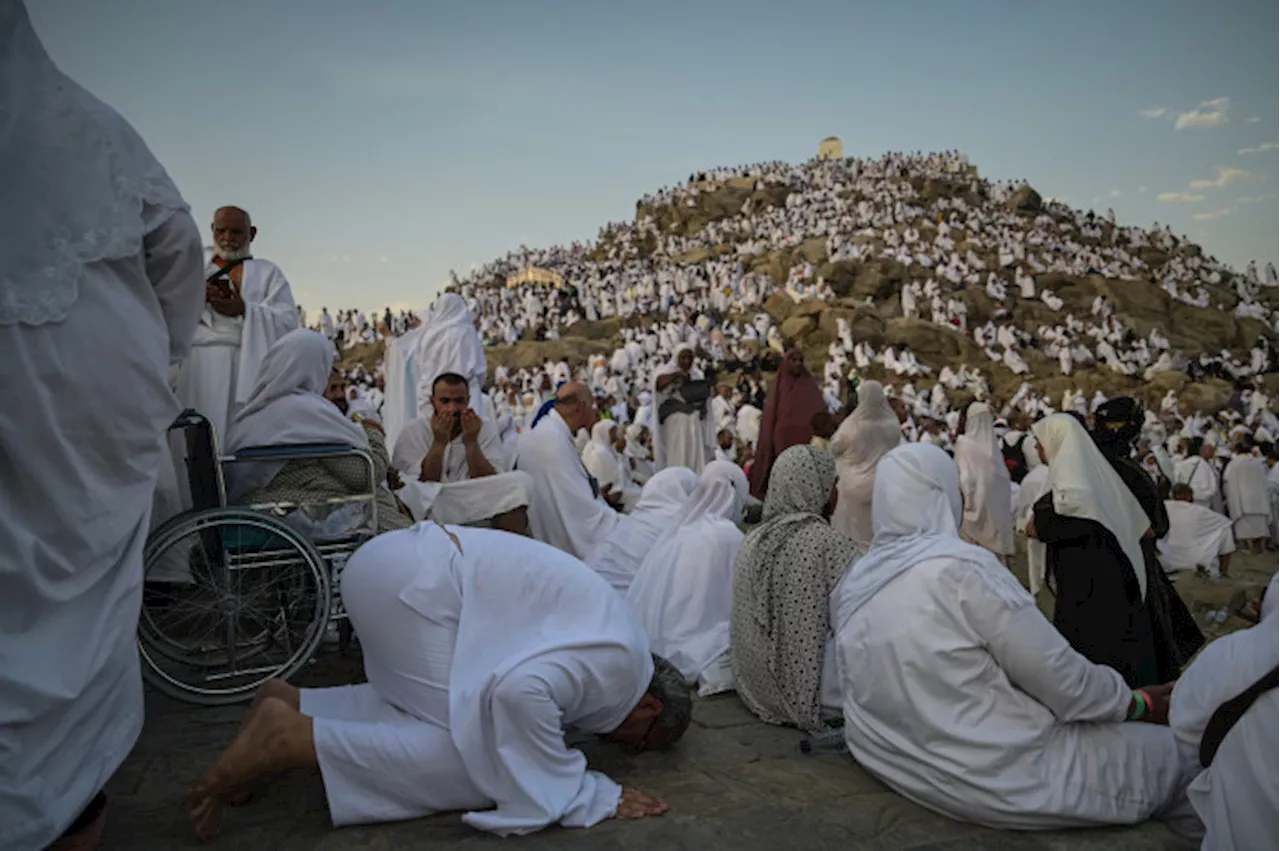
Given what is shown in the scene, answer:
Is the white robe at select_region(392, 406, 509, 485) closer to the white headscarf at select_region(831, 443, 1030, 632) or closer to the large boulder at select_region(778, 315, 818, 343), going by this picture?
the white headscarf at select_region(831, 443, 1030, 632)

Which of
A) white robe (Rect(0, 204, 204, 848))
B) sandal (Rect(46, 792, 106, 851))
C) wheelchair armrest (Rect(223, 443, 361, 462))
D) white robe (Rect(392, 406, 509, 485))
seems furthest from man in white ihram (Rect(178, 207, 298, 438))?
sandal (Rect(46, 792, 106, 851))

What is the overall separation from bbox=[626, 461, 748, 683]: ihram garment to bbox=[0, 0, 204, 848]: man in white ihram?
215cm

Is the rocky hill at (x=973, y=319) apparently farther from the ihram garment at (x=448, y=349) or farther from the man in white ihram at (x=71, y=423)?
the man in white ihram at (x=71, y=423)

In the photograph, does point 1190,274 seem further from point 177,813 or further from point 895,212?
point 177,813

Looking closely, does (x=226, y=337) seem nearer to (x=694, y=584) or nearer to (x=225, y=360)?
(x=225, y=360)

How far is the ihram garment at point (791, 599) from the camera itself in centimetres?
312

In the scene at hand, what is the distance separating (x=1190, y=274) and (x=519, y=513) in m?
39.3

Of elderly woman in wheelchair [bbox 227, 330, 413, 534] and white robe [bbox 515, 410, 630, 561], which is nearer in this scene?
elderly woman in wheelchair [bbox 227, 330, 413, 534]

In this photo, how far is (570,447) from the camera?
15.6ft

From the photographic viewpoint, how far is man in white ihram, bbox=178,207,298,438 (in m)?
3.76

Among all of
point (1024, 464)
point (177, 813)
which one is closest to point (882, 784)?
point (177, 813)

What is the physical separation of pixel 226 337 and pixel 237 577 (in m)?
1.26

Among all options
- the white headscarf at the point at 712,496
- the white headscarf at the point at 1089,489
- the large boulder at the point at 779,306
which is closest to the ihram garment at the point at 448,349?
the white headscarf at the point at 712,496

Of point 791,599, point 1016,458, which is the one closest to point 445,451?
point 791,599
